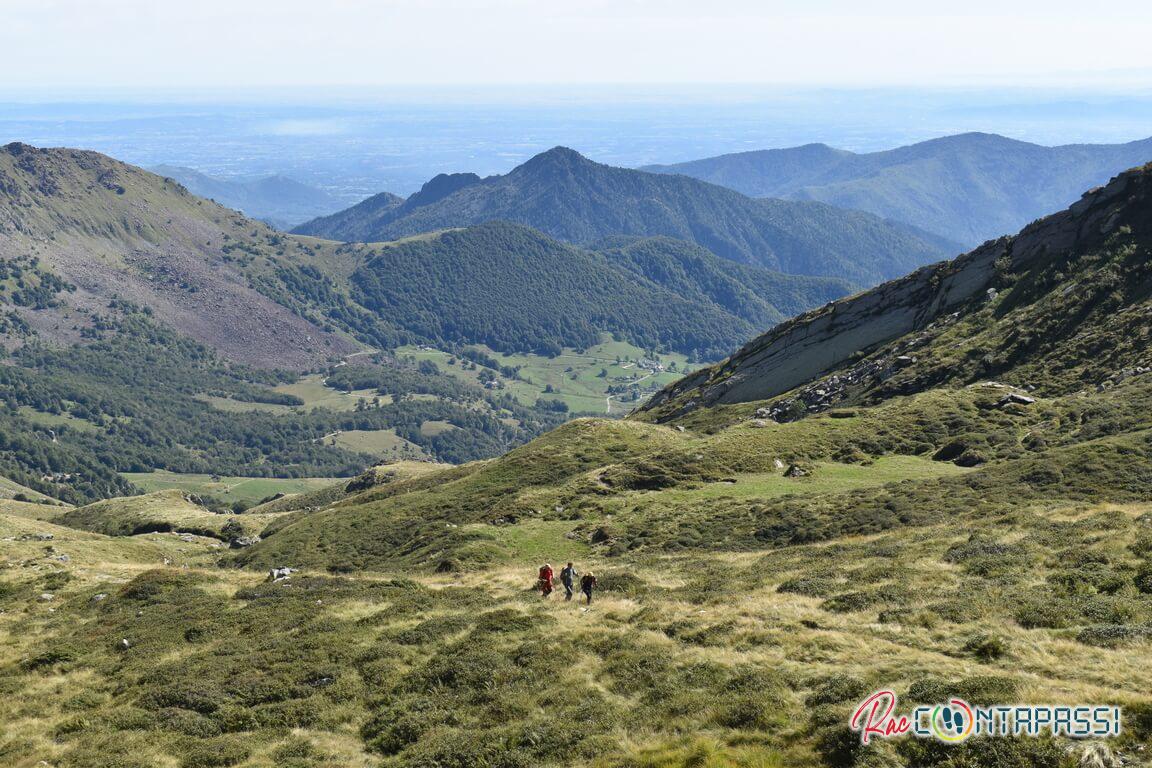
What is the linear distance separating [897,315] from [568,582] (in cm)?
8545

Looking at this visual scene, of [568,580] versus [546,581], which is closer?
[568,580]

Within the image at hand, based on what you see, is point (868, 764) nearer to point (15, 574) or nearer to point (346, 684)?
point (346, 684)

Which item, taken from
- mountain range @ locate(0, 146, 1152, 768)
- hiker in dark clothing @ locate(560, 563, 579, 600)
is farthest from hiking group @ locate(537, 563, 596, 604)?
mountain range @ locate(0, 146, 1152, 768)

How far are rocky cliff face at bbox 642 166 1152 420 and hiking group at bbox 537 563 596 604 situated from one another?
59.9 meters

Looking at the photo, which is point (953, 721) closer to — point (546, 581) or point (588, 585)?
point (588, 585)

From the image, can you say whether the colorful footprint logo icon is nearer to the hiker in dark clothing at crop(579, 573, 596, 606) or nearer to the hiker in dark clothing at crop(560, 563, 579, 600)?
the hiker in dark clothing at crop(579, 573, 596, 606)

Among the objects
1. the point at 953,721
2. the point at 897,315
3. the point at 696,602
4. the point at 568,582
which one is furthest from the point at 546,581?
the point at 897,315

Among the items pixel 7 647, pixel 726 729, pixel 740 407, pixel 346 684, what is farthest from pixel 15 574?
pixel 740 407

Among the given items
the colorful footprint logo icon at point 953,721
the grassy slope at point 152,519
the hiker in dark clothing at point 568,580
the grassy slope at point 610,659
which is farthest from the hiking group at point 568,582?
the grassy slope at point 152,519

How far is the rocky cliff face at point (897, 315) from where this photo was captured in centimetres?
9156

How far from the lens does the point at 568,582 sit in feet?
121

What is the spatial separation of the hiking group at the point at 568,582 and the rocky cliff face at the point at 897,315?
197ft

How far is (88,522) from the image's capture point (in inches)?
4931

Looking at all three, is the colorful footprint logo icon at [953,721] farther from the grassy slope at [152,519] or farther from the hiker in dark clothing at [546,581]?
the grassy slope at [152,519]
